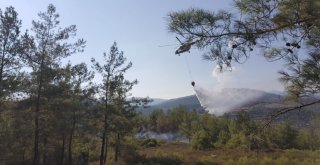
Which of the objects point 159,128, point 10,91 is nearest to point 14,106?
point 10,91

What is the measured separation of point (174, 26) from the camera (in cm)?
563

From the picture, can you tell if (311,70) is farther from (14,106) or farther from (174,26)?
(14,106)

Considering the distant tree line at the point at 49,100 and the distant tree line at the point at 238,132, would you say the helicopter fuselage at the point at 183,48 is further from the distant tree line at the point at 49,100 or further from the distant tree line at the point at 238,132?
the distant tree line at the point at 49,100

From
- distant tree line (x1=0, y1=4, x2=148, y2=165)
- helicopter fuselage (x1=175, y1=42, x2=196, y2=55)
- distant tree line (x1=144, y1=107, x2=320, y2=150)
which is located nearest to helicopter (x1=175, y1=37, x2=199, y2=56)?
helicopter fuselage (x1=175, y1=42, x2=196, y2=55)

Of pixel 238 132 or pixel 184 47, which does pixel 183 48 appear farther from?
pixel 238 132

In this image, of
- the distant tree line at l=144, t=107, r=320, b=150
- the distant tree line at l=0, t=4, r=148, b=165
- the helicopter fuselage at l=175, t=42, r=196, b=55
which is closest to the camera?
the helicopter fuselage at l=175, t=42, r=196, b=55

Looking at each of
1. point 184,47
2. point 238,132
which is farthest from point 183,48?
point 238,132

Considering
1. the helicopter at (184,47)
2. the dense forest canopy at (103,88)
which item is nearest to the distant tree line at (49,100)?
the dense forest canopy at (103,88)

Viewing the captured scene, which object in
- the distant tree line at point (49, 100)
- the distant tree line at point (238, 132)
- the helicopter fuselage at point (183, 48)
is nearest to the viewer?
the helicopter fuselage at point (183, 48)

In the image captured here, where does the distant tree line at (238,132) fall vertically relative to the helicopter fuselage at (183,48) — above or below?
below

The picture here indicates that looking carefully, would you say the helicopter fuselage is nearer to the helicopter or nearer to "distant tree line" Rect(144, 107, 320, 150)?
the helicopter

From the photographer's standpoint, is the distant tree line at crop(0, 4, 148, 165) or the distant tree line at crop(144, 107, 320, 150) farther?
the distant tree line at crop(0, 4, 148, 165)

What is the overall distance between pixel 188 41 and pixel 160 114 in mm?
Answer: 113673

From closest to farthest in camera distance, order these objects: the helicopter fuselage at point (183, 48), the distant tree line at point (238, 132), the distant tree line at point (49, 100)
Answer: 1. the helicopter fuselage at point (183, 48)
2. the distant tree line at point (238, 132)
3. the distant tree line at point (49, 100)
